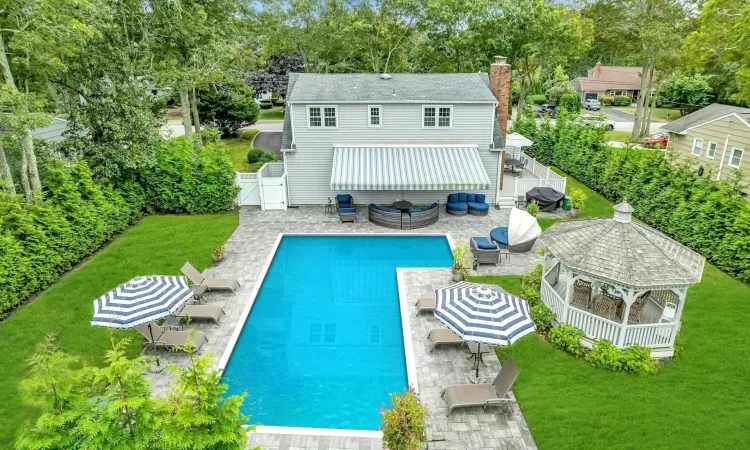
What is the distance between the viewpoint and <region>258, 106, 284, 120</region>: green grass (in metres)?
70.1

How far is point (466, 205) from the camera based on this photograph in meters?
27.9

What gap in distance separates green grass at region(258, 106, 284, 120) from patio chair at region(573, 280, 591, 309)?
59.9 metres

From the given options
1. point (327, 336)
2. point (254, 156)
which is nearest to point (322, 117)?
point (254, 156)

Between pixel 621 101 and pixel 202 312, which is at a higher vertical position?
pixel 621 101

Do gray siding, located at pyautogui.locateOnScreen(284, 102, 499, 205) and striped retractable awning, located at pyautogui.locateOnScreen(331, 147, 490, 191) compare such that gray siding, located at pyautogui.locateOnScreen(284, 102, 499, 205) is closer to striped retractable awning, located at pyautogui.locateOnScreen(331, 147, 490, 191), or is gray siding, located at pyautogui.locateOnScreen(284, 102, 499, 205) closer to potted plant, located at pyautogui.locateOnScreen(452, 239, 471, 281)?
striped retractable awning, located at pyautogui.locateOnScreen(331, 147, 490, 191)

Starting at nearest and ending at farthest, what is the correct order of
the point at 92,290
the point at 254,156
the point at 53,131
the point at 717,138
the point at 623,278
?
the point at 623,278
the point at 92,290
the point at 53,131
the point at 717,138
the point at 254,156

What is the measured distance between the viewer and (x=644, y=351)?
559 inches

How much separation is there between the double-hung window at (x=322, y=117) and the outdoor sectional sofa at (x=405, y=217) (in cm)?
592

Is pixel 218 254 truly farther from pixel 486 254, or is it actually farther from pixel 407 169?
pixel 486 254

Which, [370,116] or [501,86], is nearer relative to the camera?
[370,116]

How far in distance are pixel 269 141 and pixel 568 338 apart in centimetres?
4242

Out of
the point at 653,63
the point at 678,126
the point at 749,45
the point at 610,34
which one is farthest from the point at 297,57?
the point at 749,45

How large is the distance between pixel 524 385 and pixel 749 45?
26451mm

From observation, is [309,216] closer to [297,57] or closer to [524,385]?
[524,385]
